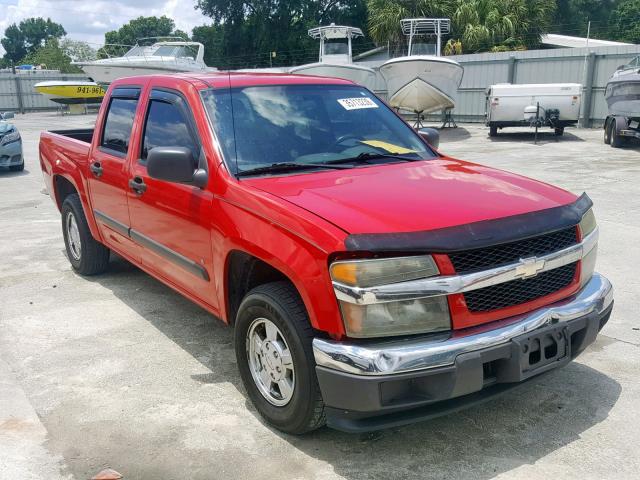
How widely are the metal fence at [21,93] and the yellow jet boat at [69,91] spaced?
15.1 ft

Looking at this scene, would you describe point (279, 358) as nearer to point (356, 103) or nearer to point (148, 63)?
point (356, 103)

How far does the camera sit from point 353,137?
417 centimetres

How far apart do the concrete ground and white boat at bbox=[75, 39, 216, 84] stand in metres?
23.3

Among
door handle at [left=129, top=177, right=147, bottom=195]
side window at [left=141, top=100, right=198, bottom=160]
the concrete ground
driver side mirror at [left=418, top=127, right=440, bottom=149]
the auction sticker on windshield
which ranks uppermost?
the auction sticker on windshield

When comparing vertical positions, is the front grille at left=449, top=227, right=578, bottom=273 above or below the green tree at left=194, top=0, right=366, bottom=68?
below

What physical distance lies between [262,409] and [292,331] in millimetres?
639

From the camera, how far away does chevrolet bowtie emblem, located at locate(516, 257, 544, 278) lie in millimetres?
2928

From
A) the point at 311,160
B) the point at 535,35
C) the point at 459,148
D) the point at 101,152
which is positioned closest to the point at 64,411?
the point at 311,160

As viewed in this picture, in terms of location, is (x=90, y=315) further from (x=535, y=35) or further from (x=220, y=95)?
(x=535, y=35)

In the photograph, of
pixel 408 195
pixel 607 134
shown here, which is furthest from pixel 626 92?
pixel 408 195

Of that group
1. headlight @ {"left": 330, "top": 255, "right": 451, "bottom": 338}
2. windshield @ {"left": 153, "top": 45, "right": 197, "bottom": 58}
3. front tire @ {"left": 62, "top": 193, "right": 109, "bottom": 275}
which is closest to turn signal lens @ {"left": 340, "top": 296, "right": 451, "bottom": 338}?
headlight @ {"left": 330, "top": 255, "right": 451, "bottom": 338}

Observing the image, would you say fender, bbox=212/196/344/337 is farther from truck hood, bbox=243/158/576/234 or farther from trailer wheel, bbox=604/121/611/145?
trailer wheel, bbox=604/121/611/145

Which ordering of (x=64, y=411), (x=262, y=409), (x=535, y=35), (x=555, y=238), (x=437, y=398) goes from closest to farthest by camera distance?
(x=437, y=398), (x=555, y=238), (x=262, y=409), (x=64, y=411), (x=535, y=35)

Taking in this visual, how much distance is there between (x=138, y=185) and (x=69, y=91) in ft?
103
